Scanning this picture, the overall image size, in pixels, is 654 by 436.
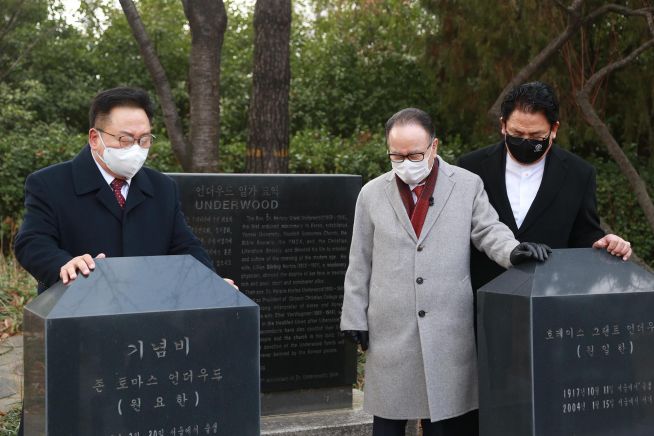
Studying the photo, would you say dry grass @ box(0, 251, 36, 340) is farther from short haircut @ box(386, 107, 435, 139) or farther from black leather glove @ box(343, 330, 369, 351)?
short haircut @ box(386, 107, 435, 139)

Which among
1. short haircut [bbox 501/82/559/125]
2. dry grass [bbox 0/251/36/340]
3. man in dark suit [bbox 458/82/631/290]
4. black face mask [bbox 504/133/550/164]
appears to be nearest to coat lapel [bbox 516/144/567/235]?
man in dark suit [bbox 458/82/631/290]

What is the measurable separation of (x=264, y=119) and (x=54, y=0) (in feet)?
31.0

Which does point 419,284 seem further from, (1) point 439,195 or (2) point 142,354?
(2) point 142,354

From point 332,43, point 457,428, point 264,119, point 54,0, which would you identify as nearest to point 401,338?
point 457,428

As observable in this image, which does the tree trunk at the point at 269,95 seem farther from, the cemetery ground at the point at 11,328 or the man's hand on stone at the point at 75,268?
the man's hand on stone at the point at 75,268

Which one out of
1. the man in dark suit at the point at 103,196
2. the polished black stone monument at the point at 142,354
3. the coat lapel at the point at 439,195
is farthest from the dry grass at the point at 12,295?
the polished black stone monument at the point at 142,354

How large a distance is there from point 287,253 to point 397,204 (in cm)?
158

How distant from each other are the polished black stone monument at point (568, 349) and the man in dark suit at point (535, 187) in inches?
15.2

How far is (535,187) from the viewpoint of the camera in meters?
4.05

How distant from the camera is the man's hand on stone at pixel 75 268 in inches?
117

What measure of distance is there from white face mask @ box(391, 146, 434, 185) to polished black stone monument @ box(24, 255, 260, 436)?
1.02 m

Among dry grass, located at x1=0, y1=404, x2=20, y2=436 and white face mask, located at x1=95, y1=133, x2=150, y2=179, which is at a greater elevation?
white face mask, located at x1=95, y1=133, x2=150, y2=179

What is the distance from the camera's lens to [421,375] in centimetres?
392

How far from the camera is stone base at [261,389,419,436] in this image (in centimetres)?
520
